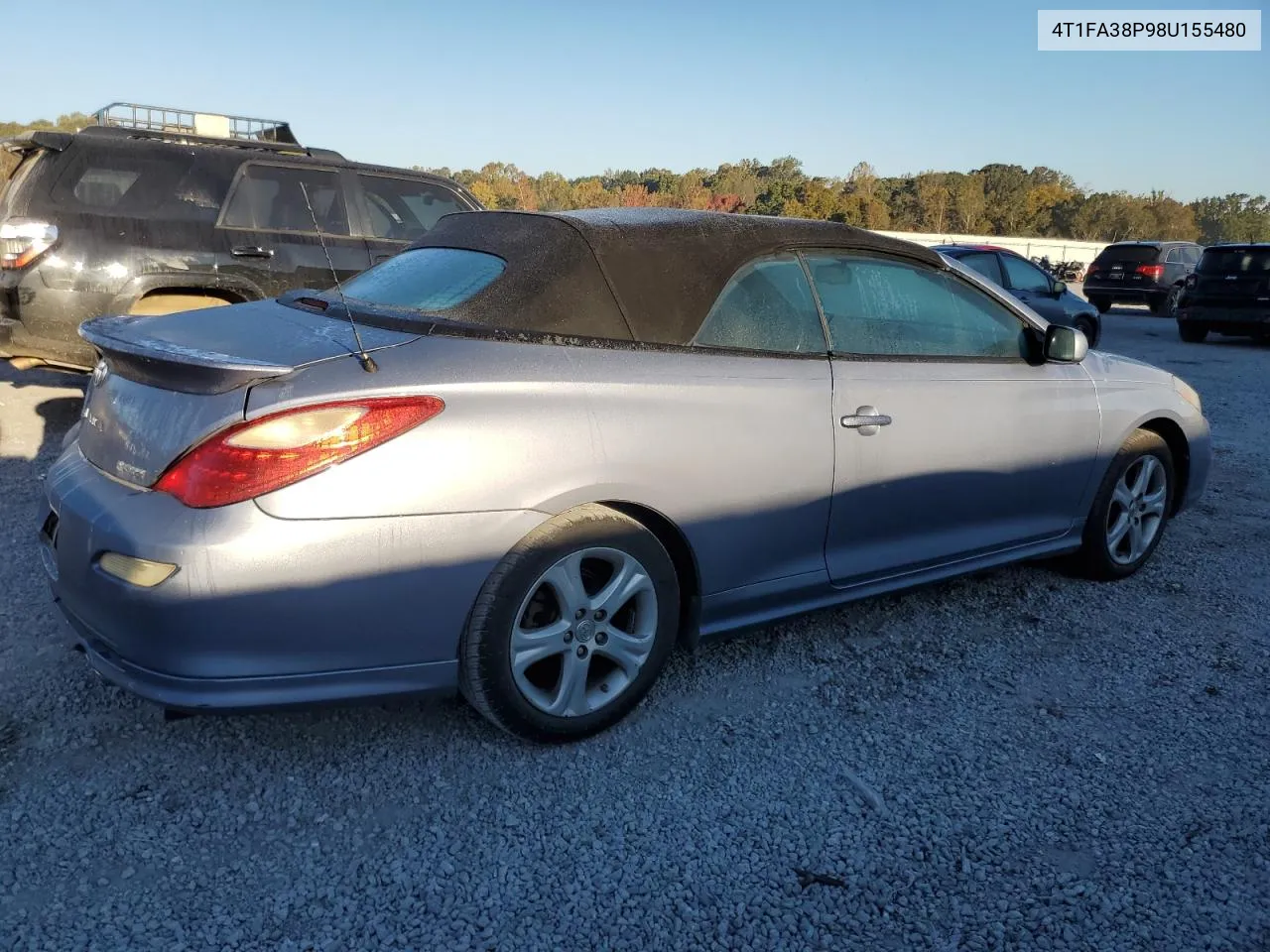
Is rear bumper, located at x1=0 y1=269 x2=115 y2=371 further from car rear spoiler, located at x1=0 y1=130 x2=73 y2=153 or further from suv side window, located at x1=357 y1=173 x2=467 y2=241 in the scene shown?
suv side window, located at x1=357 y1=173 x2=467 y2=241

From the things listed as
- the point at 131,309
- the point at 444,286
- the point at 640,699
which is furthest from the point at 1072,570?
the point at 131,309

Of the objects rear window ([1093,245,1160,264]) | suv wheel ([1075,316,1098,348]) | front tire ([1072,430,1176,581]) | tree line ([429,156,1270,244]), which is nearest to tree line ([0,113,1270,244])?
tree line ([429,156,1270,244])

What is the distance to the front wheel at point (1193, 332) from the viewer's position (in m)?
15.6

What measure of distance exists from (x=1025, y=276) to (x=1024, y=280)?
2.2 inches

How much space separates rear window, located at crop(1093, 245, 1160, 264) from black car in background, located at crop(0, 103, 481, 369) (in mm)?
19160

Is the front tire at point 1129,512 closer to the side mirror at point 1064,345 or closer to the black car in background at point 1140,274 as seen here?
the side mirror at point 1064,345

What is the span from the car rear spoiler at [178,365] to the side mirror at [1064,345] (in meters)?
2.99

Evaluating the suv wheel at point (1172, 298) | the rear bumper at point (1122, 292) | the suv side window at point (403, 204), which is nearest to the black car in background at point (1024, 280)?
the suv side window at point (403, 204)

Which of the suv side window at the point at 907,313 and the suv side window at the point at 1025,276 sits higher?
the suv side window at the point at 1025,276

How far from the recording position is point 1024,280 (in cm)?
1234

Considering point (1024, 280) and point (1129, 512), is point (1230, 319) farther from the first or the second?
point (1129, 512)

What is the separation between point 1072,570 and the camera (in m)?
4.41

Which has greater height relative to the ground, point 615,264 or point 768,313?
point 615,264

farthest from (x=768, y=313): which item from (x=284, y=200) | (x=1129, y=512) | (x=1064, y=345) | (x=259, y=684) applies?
(x=284, y=200)
